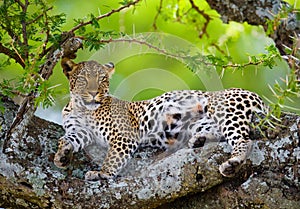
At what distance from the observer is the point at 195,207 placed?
5344 millimetres

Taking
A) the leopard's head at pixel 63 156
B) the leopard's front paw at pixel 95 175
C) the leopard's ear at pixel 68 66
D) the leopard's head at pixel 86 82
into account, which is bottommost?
the leopard's front paw at pixel 95 175

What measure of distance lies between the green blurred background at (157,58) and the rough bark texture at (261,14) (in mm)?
545

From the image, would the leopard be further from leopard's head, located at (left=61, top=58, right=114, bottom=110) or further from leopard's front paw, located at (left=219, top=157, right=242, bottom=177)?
leopard's front paw, located at (left=219, top=157, right=242, bottom=177)

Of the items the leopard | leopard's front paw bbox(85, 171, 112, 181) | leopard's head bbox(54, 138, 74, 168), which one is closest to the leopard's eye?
the leopard

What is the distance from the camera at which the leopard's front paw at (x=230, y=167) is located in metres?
5.14

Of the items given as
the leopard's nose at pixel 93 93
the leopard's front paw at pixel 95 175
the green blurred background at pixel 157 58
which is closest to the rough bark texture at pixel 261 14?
the green blurred background at pixel 157 58

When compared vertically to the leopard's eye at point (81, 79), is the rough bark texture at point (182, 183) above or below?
below

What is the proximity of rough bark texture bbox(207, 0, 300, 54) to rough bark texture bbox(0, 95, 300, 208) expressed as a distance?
3.14 ft

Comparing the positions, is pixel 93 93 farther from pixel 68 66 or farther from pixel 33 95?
pixel 33 95

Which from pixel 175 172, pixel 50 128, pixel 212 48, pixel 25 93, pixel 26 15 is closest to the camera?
pixel 25 93

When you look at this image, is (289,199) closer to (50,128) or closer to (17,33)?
(50,128)

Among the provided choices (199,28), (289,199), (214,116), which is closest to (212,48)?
(199,28)

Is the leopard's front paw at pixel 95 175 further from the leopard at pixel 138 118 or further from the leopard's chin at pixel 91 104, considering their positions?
the leopard's chin at pixel 91 104

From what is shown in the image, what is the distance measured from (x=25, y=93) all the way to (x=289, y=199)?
81.5 inches
